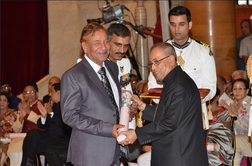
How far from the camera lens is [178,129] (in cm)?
283

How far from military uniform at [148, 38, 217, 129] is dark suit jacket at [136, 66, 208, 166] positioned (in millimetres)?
906

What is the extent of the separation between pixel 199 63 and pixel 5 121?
397 centimetres

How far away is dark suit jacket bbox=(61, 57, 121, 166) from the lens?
2.83 metres

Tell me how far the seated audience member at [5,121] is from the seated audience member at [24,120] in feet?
0.61

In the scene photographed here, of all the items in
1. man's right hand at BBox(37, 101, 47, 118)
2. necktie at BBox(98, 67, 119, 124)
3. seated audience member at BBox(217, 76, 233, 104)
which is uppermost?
necktie at BBox(98, 67, 119, 124)

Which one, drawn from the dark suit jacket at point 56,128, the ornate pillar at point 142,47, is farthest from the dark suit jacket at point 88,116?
the ornate pillar at point 142,47

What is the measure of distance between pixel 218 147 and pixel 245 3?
5.21 meters

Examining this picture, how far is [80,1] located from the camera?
9.02 metres

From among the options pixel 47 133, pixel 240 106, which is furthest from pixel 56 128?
pixel 240 106

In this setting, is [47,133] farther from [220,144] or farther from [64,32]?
[64,32]

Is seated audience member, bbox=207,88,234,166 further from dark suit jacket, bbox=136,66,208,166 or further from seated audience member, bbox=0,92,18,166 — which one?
seated audience member, bbox=0,92,18,166

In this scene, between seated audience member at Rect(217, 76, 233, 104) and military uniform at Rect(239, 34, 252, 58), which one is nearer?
seated audience member at Rect(217, 76, 233, 104)

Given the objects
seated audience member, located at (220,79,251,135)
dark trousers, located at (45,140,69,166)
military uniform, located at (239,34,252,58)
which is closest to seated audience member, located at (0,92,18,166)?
dark trousers, located at (45,140,69,166)

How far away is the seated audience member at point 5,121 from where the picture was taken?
605 cm
